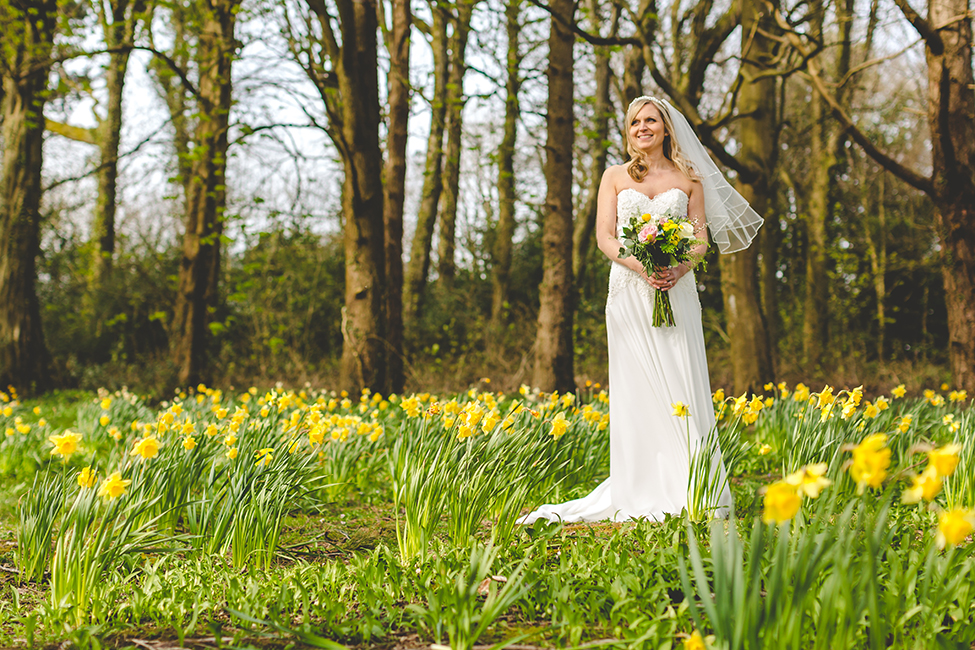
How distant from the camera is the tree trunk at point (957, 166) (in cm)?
538

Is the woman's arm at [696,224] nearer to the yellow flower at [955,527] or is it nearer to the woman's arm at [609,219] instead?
the woman's arm at [609,219]

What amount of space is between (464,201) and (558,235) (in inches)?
324

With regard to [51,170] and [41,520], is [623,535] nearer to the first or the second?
→ [41,520]

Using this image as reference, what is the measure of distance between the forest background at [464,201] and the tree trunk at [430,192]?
0.06 m

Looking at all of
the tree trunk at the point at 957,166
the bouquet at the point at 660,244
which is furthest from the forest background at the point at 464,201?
the bouquet at the point at 660,244

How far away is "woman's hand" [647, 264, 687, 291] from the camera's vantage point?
3.29m

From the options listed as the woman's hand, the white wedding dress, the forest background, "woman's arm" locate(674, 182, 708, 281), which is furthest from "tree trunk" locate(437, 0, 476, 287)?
the woman's hand

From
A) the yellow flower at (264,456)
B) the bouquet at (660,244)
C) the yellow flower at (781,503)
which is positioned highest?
the bouquet at (660,244)

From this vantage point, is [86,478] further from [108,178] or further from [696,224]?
[108,178]

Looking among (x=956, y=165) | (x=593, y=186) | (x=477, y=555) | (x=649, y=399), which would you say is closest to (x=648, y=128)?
(x=649, y=399)

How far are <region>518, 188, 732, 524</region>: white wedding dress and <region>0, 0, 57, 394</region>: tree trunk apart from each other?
8.89 metres

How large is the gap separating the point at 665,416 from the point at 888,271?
40.8 feet

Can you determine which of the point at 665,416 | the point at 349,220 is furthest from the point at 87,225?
the point at 665,416

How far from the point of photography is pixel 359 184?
6.77m
